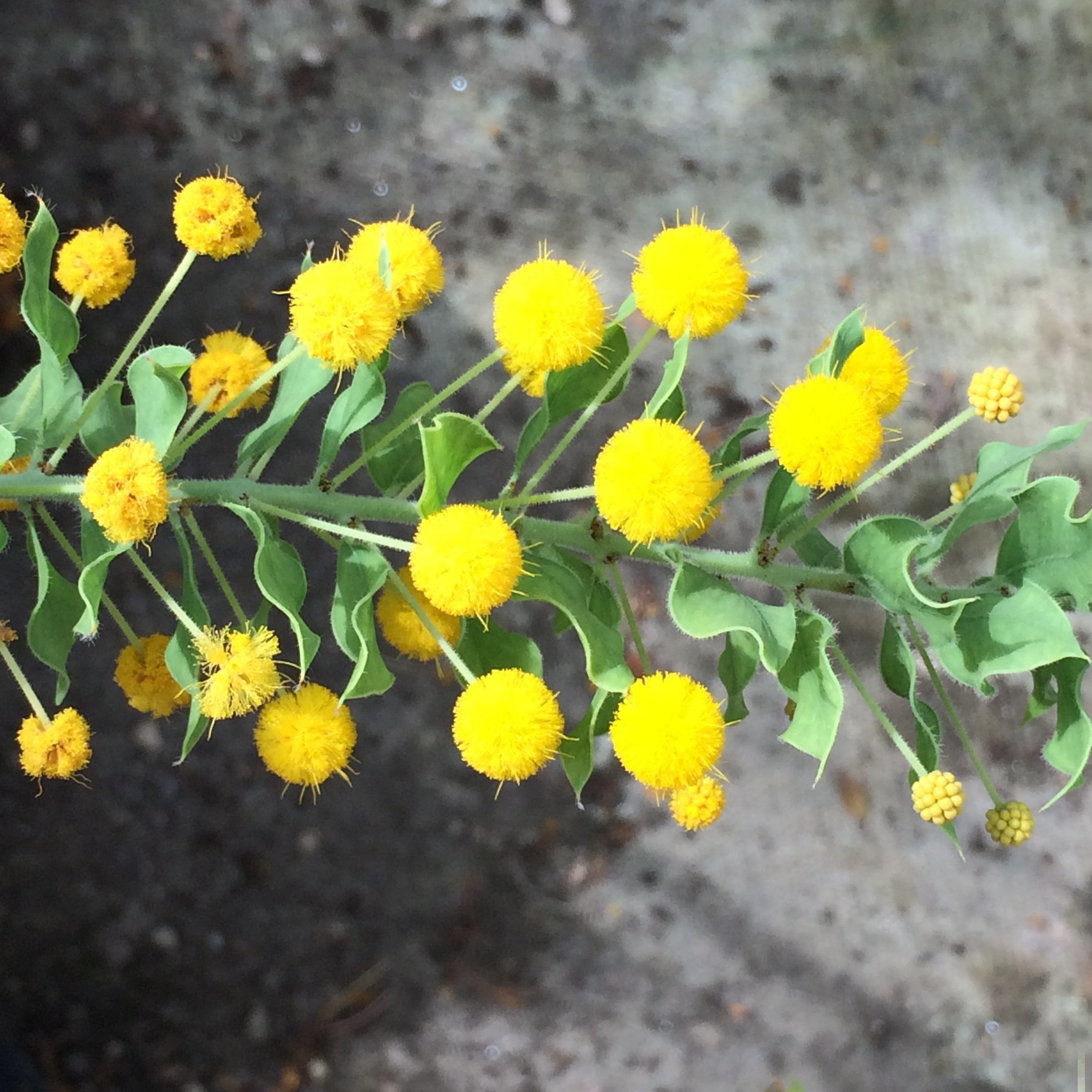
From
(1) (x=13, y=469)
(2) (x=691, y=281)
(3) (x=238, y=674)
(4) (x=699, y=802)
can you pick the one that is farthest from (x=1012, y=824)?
(1) (x=13, y=469)

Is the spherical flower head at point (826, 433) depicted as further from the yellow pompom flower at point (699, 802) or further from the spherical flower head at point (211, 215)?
the spherical flower head at point (211, 215)

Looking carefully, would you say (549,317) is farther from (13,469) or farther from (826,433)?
(13,469)

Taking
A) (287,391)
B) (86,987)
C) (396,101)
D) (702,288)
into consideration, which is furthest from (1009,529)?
(86,987)

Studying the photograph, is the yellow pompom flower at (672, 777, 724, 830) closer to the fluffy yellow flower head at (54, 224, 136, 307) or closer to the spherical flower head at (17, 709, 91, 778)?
the spherical flower head at (17, 709, 91, 778)

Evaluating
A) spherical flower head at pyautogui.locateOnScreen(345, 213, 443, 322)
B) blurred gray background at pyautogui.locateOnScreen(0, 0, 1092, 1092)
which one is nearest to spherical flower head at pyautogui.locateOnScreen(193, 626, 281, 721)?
spherical flower head at pyautogui.locateOnScreen(345, 213, 443, 322)

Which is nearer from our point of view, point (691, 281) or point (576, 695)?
point (691, 281)

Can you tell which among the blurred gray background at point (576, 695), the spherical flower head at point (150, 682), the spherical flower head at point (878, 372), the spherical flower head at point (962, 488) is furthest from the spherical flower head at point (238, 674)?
the blurred gray background at point (576, 695)
